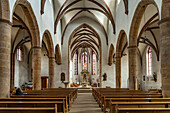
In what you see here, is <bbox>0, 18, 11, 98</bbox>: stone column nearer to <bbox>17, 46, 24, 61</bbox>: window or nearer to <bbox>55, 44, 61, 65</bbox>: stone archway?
<bbox>55, 44, 61, 65</bbox>: stone archway

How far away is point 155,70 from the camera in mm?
27125

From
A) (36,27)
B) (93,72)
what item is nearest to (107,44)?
(36,27)

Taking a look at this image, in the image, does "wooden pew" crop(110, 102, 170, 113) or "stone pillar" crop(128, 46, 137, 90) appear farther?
"stone pillar" crop(128, 46, 137, 90)

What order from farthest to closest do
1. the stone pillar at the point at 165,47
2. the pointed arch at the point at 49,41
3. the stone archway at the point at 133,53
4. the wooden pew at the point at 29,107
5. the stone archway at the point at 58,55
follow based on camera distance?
the stone archway at the point at 58,55
the pointed arch at the point at 49,41
the stone archway at the point at 133,53
the stone pillar at the point at 165,47
the wooden pew at the point at 29,107

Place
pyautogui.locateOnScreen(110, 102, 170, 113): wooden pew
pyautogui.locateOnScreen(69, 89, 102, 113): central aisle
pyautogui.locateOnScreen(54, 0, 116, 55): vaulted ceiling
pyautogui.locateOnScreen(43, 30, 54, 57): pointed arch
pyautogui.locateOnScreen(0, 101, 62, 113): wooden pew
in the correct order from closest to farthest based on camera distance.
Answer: pyautogui.locateOnScreen(0, 101, 62, 113): wooden pew < pyautogui.locateOnScreen(110, 102, 170, 113): wooden pew < pyautogui.locateOnScreen(69, 89, 102, 113): central aisle < pyautogui.locateOnScreen(43, 30, 54, 57): pointed arch < pyautogui.locateOnScreen(54, 0, 116, 55): vaulted ceiling

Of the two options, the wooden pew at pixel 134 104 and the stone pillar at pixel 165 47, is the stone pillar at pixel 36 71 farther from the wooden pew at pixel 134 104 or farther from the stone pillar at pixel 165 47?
the wooden pew at pixel 134 104

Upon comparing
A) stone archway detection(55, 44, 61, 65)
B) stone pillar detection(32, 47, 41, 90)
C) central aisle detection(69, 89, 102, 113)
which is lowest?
central aisle detection(69, 89, 102, 113)

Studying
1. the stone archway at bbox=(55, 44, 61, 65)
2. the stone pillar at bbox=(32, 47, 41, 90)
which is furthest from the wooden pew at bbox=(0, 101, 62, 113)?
the stone archway at bbox=(55, 44, 61, 65)

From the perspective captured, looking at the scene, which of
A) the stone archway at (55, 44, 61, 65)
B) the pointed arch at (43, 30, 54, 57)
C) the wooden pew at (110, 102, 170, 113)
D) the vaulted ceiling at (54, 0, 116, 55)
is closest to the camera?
the wooden pew at (110, 102, 170, 113)

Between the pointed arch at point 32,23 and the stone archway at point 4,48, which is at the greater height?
the pointed arch at point 32,23

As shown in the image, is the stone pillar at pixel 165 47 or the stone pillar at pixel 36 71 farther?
the stone pillar at pixel 36 71

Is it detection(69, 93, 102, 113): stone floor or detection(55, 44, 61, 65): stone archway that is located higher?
detection(55, 44, 61, 65): stone archway

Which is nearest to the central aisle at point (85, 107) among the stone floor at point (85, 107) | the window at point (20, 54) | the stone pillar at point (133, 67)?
the stone floor at point (85, 107)

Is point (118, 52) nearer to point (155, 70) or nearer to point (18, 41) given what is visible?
point (155, 70)
